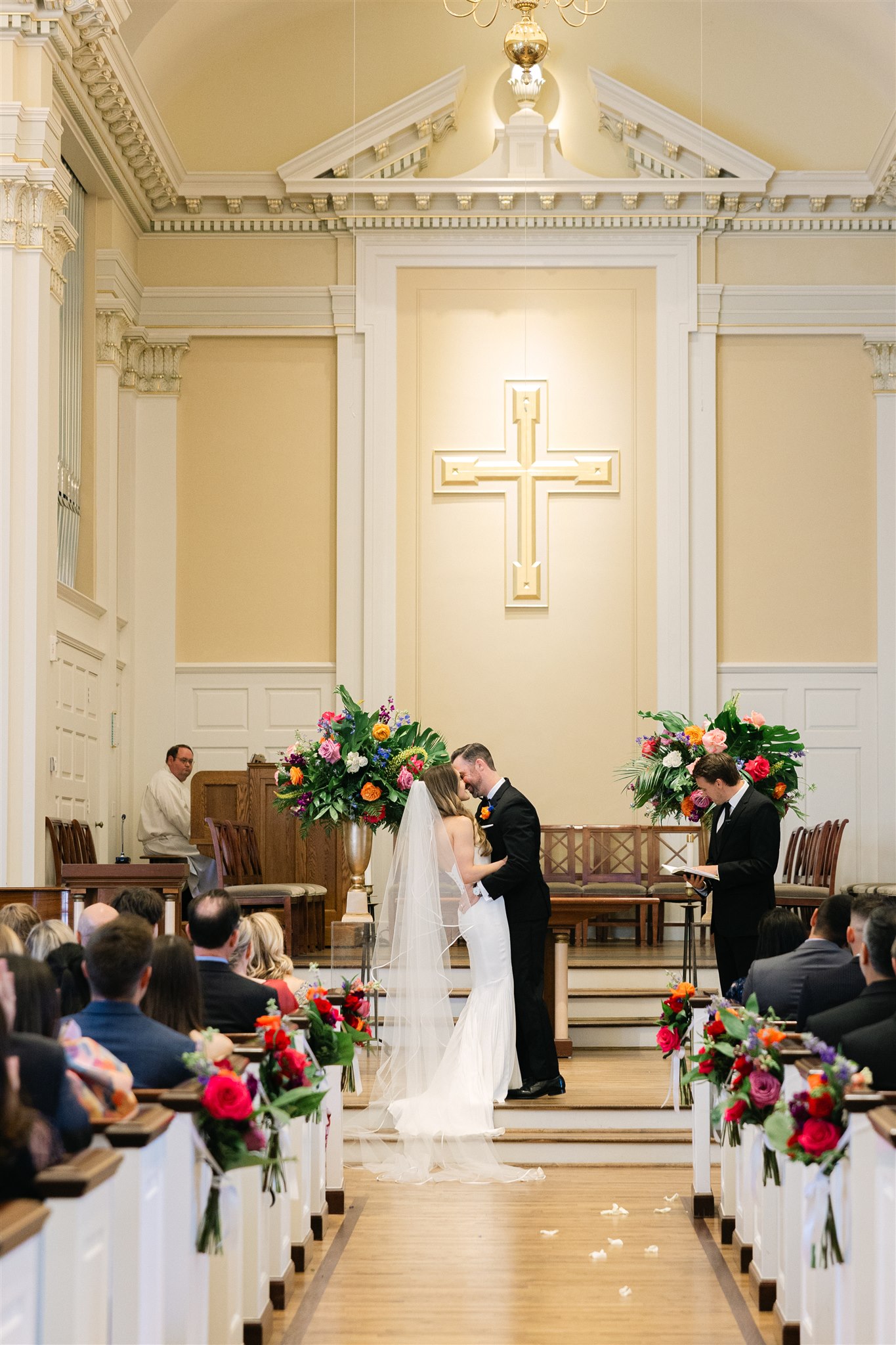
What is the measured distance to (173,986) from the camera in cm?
411

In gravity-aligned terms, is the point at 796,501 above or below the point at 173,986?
above

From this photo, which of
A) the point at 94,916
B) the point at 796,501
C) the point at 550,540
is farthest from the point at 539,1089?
the point at 796,501

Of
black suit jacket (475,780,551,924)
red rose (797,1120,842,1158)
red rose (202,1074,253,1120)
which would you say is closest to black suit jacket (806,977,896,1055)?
red rose (797,1120,842,1158)

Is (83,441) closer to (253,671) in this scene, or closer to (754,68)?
(253,671)

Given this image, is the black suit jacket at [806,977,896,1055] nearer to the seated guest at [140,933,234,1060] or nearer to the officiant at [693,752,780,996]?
the seated guest at [140,933,234,1060]

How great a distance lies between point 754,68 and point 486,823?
338 inches

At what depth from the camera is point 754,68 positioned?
13039 mm

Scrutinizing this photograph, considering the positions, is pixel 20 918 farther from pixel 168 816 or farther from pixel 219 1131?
pixel 168 816

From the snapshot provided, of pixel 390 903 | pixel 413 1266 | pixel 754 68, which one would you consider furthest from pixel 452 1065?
pixel 754 68

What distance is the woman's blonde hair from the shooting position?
5434 millimetres

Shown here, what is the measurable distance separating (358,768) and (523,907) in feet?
6.44

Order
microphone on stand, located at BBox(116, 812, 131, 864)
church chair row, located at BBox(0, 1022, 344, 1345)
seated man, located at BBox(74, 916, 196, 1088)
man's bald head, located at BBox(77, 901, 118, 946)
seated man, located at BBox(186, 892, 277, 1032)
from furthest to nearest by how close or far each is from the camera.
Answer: microphone on stand, located at BBox(116, 812, 131, 864) < man's bald head, located at BBox(77, 901, 118, 946) < seated man, located at BBox(186, 892, 277, 1032) < seated man, located at BBox(74, 916, 196, 1088) < church chair row, located at BBox(0, 1022, 344, 1345)

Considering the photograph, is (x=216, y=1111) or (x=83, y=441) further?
(x=83, y=441)

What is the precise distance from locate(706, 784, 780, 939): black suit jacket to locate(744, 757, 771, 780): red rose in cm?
165
